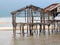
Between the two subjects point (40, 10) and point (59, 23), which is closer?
point (40, 10)

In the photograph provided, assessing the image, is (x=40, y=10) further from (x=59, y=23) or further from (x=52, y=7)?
(x=59, y=23)

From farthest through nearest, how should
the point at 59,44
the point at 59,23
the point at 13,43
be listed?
the point at 59,23, the point at 13,43, the point at 59,44

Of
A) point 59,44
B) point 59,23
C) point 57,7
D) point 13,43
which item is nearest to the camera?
point 59,44

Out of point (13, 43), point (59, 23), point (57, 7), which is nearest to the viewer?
point (13, 43)

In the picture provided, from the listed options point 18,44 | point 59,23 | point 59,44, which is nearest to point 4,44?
point 18,44

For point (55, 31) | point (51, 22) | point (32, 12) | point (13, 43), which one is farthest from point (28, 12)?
point (13, 43)

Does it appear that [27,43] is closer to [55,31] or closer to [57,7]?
[57,7]

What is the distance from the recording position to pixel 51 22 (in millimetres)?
36219

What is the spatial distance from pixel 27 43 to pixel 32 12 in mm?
9079

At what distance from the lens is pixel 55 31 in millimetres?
39719

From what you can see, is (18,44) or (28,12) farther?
(28,12)

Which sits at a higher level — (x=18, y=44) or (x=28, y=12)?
(x=28, y=12)

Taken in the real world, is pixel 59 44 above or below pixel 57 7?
below

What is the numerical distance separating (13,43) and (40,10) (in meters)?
8.84
